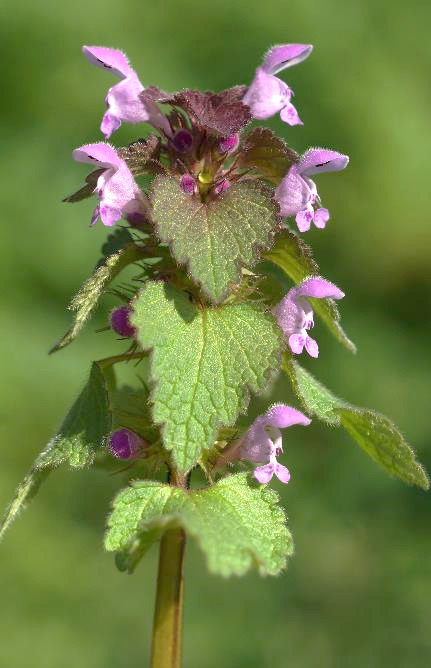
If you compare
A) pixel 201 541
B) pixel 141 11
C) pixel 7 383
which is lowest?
pixel 7 383

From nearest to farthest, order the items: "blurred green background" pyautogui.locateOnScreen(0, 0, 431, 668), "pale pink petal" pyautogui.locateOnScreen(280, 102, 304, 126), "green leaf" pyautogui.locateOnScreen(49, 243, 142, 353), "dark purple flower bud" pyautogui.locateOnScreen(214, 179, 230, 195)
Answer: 1. "green leaf" pyautogui.locateOnScreen(49, 243, 142, 353)
2. "dark purple flower bud" pyautogui.locateOnScreen(214, 179, 230, 195)
3. "pale pink petal" pyautogui.locateOnScreen(280, 102, 304, 126)
4. "blurred green background" pyautogui.locateOnScreen(0, 0, 431, 668)

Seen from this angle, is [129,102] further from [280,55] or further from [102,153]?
[280,55]

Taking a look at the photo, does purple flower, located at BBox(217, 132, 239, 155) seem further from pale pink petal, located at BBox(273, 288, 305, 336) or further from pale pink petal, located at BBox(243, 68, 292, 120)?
pale pink petal, located at BBox(273, 288, 305, 336)

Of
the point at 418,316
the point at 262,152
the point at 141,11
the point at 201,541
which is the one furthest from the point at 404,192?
the point at 201,541

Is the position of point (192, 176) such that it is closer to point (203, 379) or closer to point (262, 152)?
point (262, 152)

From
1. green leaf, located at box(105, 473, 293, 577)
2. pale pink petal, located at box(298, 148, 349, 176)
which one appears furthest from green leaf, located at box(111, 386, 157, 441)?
pale pink petal, located at box(298, 148, 349, 176)

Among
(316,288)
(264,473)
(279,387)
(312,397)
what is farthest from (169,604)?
(279,387)
